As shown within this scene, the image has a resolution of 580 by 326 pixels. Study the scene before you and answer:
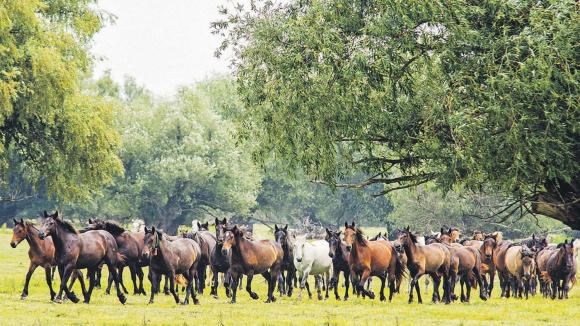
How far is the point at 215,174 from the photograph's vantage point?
A: 63.2m

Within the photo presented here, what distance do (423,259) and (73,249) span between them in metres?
9.68

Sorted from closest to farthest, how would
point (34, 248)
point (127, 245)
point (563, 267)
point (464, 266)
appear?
1. point (34, 248)
2. point (127, 245)
3. point (464, 266)
4. point (563, 267)

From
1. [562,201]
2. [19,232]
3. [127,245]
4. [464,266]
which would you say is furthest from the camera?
[464,266]

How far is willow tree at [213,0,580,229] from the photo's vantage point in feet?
43.8

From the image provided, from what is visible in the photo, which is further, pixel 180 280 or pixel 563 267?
pixel 563 267

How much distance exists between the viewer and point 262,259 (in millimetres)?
21531

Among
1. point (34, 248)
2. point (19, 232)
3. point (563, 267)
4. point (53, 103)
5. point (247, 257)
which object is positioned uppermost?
point (53, 103)

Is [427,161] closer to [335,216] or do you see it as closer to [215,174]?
[215,174]

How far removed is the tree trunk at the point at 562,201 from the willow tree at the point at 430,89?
33mm

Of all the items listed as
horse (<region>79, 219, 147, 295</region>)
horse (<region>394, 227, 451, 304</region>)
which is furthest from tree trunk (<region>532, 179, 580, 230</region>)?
horse (<region>79, 219, 147, 295</region>)

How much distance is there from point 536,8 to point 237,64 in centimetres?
713

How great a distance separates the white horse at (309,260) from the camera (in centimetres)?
2370

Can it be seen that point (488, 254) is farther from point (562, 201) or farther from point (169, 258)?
point (169, 258)

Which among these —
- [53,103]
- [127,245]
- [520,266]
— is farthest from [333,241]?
[53,103]
